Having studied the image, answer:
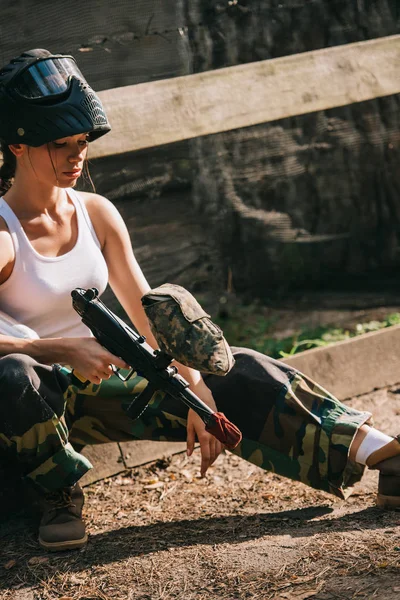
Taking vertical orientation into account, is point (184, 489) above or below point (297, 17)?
below

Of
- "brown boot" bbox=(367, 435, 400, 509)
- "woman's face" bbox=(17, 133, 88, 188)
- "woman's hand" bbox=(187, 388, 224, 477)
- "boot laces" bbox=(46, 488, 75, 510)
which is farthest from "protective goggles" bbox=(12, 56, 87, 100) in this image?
"brown boot" bbox=(367, 435, 400, 509)

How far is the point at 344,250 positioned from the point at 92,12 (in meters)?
2.01

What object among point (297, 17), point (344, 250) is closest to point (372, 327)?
point (344, 250)

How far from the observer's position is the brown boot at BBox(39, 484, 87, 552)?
3092 mm

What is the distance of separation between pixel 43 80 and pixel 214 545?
63.6 inches

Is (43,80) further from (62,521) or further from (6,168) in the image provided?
(62,521)

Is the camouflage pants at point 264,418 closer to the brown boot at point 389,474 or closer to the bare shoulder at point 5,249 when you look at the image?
the brown boot at point 389,474

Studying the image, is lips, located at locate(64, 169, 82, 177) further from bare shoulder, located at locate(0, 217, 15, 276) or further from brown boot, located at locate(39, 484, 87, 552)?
brown boot, located at locate(39, 484, 87, 552)

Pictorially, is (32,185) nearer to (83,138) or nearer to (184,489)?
(83,138)

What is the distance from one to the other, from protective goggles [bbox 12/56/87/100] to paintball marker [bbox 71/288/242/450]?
0.67 meters

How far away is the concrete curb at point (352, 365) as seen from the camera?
13.9 ft

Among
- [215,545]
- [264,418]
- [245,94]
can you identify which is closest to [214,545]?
[215,545]

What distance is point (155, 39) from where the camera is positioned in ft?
14.4

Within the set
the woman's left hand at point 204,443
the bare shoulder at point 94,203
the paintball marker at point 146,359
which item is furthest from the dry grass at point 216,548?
the bare shoulder at point 94,203
